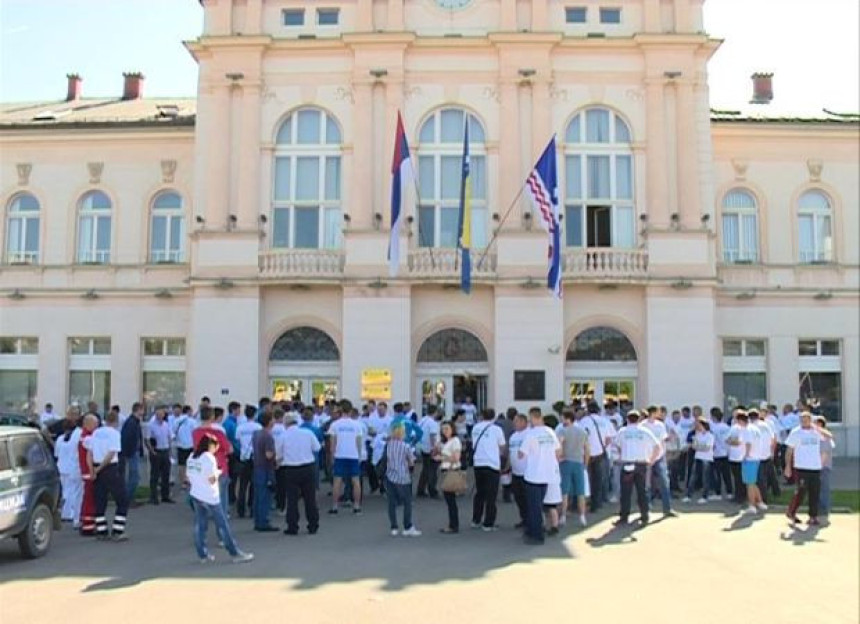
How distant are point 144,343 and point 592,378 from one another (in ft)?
50.5

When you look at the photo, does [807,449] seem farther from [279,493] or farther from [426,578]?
[279,493]

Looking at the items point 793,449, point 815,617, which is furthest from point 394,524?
point 815,617

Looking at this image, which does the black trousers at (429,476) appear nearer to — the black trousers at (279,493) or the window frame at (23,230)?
the black trousers at (279,493)

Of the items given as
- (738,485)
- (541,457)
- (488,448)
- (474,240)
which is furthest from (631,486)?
(474,240)

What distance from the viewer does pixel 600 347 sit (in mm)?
27781

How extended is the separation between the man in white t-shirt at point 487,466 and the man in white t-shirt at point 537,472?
0.75m

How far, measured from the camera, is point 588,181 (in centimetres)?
2817

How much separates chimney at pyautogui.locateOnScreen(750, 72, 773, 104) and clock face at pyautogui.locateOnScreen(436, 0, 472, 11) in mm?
13462

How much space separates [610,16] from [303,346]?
1474cm

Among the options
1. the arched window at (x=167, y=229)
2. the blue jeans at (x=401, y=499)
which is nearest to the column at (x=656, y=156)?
the blue jeans at (x=401, y=499)

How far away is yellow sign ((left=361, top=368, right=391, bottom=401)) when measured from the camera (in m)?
26.6

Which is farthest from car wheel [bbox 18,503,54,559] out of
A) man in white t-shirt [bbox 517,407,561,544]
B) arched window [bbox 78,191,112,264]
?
arched window [bbox 78,191,112,264]

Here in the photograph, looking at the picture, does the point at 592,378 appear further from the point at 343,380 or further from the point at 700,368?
the point at 343,380

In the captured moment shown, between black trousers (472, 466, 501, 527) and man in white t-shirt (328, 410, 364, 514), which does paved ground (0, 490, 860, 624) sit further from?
man in white t-shirt (328, 410, 364, 514)
